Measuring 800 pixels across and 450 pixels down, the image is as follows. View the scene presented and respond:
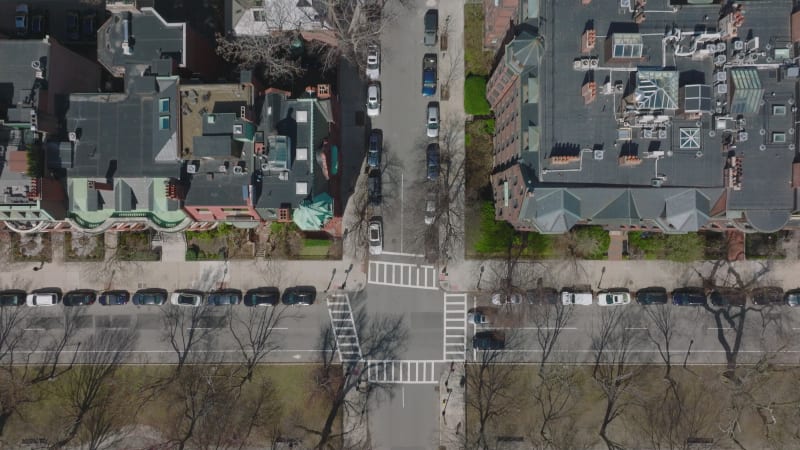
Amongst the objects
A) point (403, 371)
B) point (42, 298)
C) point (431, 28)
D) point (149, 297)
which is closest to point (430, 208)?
point (403, 371)

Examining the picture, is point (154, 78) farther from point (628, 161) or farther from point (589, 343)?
point (589, 343)

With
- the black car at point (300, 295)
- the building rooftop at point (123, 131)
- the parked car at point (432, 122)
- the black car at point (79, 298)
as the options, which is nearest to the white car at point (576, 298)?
the parked car at point (432, 122)

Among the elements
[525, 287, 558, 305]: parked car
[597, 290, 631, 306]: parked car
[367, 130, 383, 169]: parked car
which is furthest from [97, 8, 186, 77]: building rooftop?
[597, 290, 631, 306]: parked car

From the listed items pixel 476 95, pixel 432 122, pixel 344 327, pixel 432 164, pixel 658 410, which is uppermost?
pixel 476 95

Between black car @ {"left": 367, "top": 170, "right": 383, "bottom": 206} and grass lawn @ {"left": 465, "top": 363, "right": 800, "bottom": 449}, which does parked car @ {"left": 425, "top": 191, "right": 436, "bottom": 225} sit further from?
grass lawn @ {"left": 465, "top": 363, "right": 800, "bottom": 449}

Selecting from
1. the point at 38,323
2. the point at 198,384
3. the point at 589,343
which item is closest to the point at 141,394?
the point at 198,384

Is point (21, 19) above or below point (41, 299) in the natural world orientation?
above

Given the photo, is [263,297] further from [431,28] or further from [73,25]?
[73,25]
